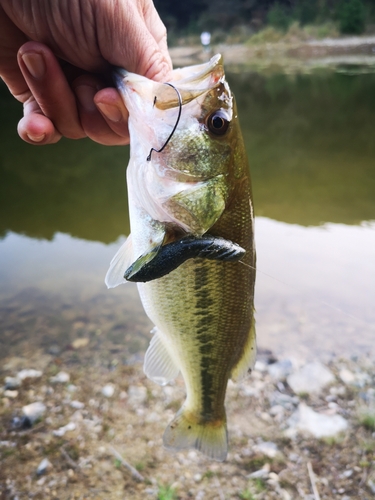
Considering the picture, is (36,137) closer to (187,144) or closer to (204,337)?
(187,144)

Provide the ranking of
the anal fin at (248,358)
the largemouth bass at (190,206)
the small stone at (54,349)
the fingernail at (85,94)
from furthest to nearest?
the small stone at (54,349) → the fingernail at (85,94) → the anal fin at (248,358) → the largemouth bass at (190,206)

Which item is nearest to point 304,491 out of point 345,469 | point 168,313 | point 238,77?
point 345,469

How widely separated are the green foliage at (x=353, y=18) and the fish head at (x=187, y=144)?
114ft

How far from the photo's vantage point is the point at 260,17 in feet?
143

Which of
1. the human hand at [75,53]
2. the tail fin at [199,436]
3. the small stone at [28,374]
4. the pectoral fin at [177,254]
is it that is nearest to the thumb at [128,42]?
the human hand at [75,53]

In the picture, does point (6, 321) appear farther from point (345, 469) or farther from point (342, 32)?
point (342, 32)

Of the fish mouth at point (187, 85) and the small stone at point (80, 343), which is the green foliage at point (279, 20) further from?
the fish mouth at point (187, 85)

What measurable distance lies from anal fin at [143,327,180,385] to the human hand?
1011 mm

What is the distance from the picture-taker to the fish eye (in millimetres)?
1401

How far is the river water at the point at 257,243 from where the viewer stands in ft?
11.4

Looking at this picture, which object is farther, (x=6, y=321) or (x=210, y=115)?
(x=6, y=321)

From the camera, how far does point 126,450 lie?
2.51 m

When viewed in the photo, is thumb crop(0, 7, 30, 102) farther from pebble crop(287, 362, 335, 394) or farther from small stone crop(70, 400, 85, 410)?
pebble crop(287, 362, 335, 394)

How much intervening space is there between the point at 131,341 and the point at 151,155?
229 cm
